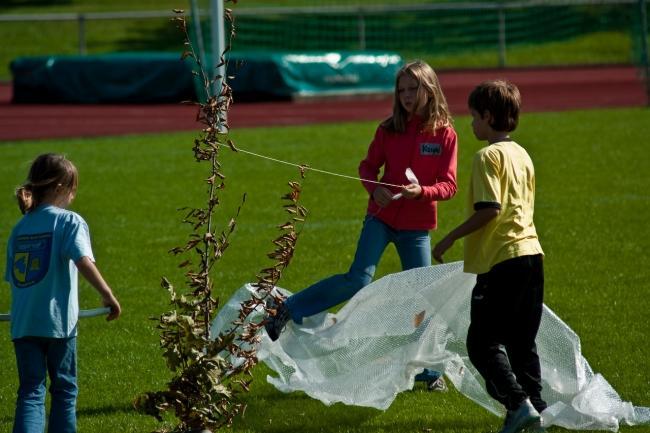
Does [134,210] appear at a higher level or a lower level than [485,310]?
lower

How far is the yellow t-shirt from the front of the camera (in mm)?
4812

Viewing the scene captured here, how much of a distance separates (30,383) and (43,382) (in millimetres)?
55

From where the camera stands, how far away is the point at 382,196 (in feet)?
18.8

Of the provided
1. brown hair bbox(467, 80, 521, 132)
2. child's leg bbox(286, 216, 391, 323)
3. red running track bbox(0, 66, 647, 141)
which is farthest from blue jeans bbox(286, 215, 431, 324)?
red running track bbox(0, 66, 647, 141)

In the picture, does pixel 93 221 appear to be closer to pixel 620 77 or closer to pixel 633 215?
pixel 633 215

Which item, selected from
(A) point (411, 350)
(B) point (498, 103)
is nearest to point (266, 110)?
(A) point (411, 350)

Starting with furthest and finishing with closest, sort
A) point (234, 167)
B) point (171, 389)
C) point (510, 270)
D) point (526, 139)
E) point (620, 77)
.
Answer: point (620, 77) → point (526, 139) → point (234, 167) → point (510, 270) → point (171, 389)

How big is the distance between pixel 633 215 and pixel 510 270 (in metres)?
6.10

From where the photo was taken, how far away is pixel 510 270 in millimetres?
4879

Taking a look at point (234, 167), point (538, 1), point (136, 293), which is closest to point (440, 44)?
point (538, 1)

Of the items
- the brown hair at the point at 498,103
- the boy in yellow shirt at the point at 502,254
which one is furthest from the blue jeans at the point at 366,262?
the brown hair at the point at 498,103

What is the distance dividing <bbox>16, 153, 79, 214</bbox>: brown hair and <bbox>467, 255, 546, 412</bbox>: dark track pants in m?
1.85

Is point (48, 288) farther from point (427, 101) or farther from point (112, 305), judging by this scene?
point (427, 101)

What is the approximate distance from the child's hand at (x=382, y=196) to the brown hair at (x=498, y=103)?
860 mm
